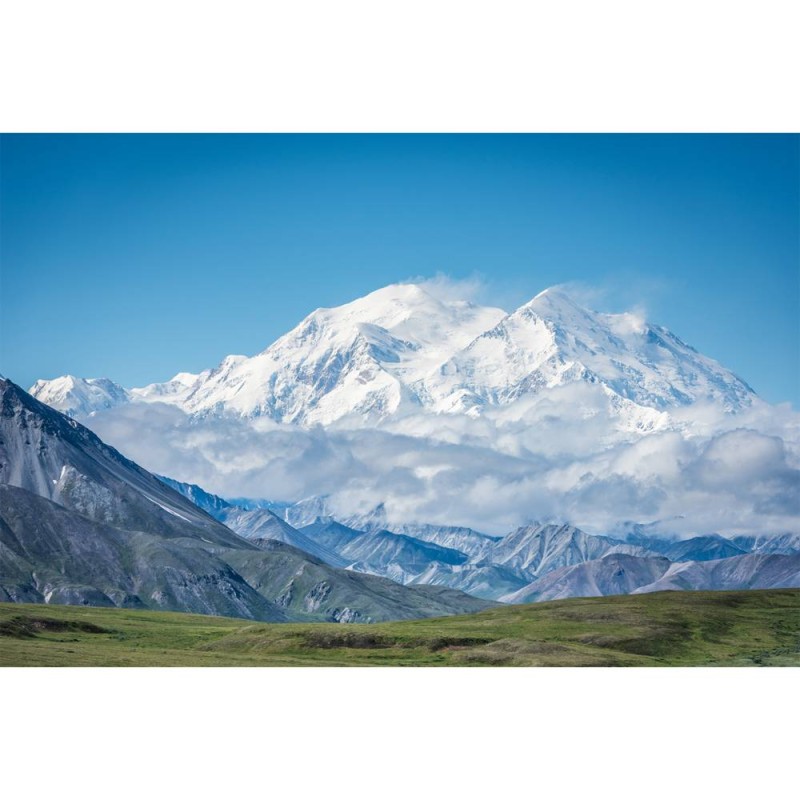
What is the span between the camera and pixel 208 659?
607 feet
